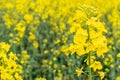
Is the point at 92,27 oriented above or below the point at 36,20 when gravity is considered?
above

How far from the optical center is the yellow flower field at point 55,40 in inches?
119

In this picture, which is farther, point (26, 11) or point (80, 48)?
point (26, 11)

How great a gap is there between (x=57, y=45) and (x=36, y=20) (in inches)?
31.5

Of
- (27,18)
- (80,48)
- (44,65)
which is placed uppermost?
(80,48)

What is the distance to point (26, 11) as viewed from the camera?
7430 millimetres

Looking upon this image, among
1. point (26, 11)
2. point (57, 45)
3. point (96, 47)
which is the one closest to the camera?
point (96, 47)

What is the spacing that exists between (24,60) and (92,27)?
2328 mm

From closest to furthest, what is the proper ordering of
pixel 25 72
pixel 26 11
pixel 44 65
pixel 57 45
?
pixel 25 72 < pixel 44 65 < pixel 57 45 < pixel 26 11

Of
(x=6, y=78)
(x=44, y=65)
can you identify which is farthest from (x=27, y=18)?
(x=6, y=78)

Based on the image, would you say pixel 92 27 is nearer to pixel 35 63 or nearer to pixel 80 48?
pixel 80 48

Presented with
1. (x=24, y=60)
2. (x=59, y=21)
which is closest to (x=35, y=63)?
(x=24, y=60)

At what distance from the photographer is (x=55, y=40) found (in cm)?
636

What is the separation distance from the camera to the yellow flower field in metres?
3.03

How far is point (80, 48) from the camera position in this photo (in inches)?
117
